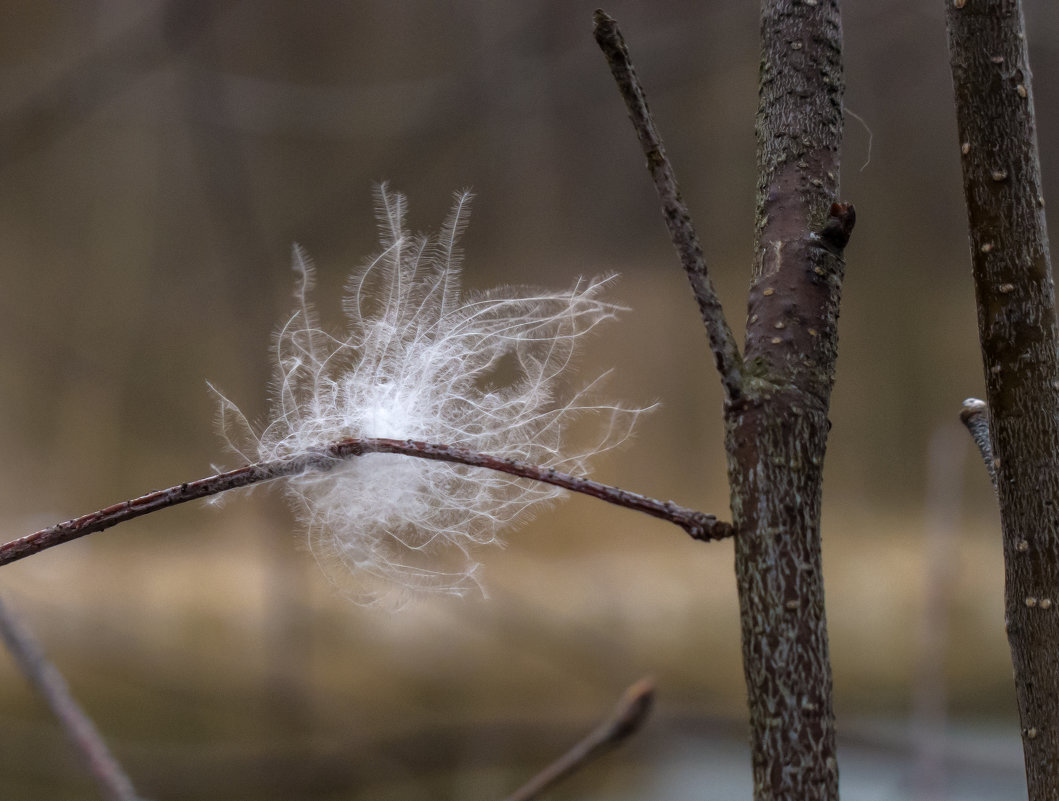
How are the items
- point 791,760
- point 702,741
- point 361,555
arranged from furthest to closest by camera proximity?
point 702,741
point 361,555
point 791,760

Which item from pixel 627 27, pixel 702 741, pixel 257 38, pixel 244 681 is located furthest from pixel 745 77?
pixel 244 681

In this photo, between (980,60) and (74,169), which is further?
(74,169)

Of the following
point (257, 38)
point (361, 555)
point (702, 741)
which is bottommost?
point (702, 741)

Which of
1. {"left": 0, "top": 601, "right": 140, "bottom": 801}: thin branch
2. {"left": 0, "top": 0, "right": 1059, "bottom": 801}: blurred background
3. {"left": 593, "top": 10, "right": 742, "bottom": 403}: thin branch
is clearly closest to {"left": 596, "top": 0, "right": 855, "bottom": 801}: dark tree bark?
{"left": 593, "top": 10, "right": 742, "bottom": 403}: thin branch

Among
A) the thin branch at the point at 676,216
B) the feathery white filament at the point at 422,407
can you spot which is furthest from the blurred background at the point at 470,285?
the thin branch at the point at 676,216

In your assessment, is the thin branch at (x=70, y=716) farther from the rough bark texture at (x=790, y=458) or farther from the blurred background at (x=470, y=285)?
the blurred background at (x=470, y=285)

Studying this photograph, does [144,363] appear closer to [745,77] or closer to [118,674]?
[118,674]

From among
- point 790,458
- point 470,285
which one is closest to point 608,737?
point 790,458

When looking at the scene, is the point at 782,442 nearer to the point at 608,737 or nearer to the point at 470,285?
the point at 608,737
